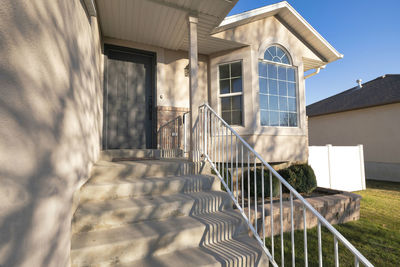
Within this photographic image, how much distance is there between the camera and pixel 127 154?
343cm

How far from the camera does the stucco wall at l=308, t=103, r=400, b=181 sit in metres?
7.31

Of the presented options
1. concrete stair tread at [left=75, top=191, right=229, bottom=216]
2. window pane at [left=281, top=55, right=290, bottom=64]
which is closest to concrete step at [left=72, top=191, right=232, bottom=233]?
concrete stair tread at [left=75, top=191, right=229, bottom=216]

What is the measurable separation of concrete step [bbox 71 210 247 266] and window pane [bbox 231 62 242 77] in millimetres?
3399

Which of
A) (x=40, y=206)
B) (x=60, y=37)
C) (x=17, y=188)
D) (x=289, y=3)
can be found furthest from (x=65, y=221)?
(x=289, y=3)

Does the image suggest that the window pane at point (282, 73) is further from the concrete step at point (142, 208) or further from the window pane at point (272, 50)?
the concrete step at point (142, 208)

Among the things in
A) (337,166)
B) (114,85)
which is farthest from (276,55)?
(114,85)

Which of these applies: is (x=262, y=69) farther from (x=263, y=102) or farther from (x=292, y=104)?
(x=292, y=104)

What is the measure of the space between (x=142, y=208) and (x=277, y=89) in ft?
13.8

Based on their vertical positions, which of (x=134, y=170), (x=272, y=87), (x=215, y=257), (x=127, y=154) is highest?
(x=272, y=87)

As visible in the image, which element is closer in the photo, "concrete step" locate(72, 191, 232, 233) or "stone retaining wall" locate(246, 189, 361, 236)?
"concrete step" locate(72, 191, 232, 233)

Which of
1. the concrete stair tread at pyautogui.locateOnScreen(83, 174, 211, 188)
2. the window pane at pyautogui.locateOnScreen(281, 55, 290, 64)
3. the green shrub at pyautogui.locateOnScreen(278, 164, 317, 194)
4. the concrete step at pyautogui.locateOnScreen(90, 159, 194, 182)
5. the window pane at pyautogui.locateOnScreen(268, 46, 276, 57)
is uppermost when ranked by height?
the window pane at pyautogui.locateOnScreen(268, 46, 276, 57)

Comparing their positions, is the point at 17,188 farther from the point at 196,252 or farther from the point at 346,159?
the point at 346,159

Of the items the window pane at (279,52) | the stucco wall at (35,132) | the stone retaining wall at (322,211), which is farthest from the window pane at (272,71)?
the stucco wall at (35,132)

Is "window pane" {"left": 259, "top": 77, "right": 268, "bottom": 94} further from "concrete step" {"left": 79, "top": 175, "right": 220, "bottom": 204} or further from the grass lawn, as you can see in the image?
the grass lawn
